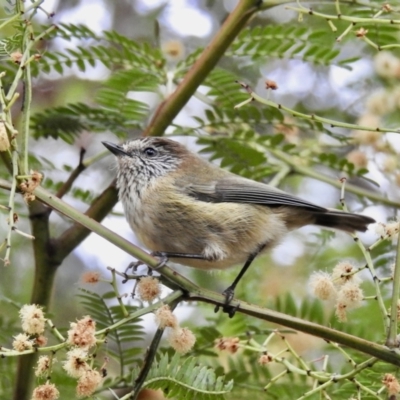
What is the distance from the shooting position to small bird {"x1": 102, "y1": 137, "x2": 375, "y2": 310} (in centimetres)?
338

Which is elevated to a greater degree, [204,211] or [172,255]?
[204,211]

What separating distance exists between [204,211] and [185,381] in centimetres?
133

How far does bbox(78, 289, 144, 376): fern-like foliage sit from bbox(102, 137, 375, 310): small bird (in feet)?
1.54

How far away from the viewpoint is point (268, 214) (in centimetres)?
367

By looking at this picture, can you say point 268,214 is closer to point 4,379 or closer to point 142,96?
point 4,379

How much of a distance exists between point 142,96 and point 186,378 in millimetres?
3976

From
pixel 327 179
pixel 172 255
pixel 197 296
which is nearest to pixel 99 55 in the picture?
pixel 172 255

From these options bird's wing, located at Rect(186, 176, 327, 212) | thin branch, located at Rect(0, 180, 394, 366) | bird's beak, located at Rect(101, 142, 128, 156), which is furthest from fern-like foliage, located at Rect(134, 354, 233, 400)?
bird's beak, located at Rect(101, 142, 128, 156)

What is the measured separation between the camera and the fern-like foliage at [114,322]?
2629 mm

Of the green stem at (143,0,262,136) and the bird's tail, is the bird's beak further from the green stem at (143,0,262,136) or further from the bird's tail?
the bird's tail

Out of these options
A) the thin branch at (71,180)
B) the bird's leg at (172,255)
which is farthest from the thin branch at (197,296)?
the thin branch at (71,180)

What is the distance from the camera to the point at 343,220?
3.51m

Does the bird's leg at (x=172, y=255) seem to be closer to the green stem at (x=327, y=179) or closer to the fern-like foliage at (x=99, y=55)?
the green stem at (x=327, y=179)

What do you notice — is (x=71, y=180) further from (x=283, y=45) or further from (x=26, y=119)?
(x=283, y=45)
